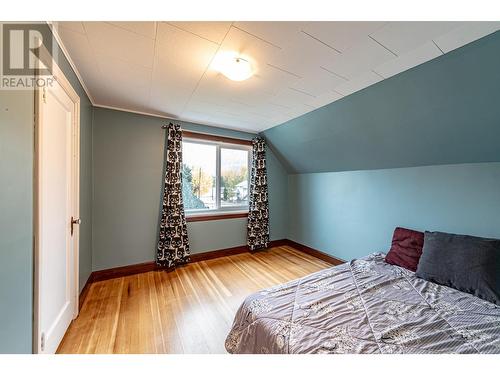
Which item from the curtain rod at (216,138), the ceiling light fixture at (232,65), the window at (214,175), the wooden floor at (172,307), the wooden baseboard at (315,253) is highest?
A: the ceiling light fixture at (232,65)

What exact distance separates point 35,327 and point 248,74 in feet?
7.11

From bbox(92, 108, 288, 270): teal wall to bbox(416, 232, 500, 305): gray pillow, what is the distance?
9.63ft

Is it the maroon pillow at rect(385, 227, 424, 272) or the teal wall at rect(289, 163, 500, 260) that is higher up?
the teal wall at rect(289, 163, 500, 260)

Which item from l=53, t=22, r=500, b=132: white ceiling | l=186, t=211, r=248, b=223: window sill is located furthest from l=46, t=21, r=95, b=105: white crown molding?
l=186, t=211, r=248, b=223: window sill

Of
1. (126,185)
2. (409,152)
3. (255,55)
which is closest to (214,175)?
(126,185)

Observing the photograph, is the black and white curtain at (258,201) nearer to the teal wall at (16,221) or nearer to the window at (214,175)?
the window at (214,175)

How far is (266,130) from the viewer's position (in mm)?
3506

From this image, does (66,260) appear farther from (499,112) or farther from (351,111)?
(499,112)

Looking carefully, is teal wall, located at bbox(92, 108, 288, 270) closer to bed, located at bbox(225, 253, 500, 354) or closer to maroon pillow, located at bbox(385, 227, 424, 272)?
bed, located at bbox(225, 253, 500, 354)

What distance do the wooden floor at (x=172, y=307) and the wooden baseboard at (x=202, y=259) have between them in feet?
0.25

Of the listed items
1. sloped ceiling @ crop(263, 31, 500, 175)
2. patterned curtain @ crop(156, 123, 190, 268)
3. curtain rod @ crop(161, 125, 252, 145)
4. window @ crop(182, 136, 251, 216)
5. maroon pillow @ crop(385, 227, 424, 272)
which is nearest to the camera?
sloped ceiling @ crop(263, 31, 500, 175)

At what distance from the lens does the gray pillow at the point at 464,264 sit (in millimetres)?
1455

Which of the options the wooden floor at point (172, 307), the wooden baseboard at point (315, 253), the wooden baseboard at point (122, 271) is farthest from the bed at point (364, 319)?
the wooden baseboard at point (122, 271)

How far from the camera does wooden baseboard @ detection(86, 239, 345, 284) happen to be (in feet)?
8.28
